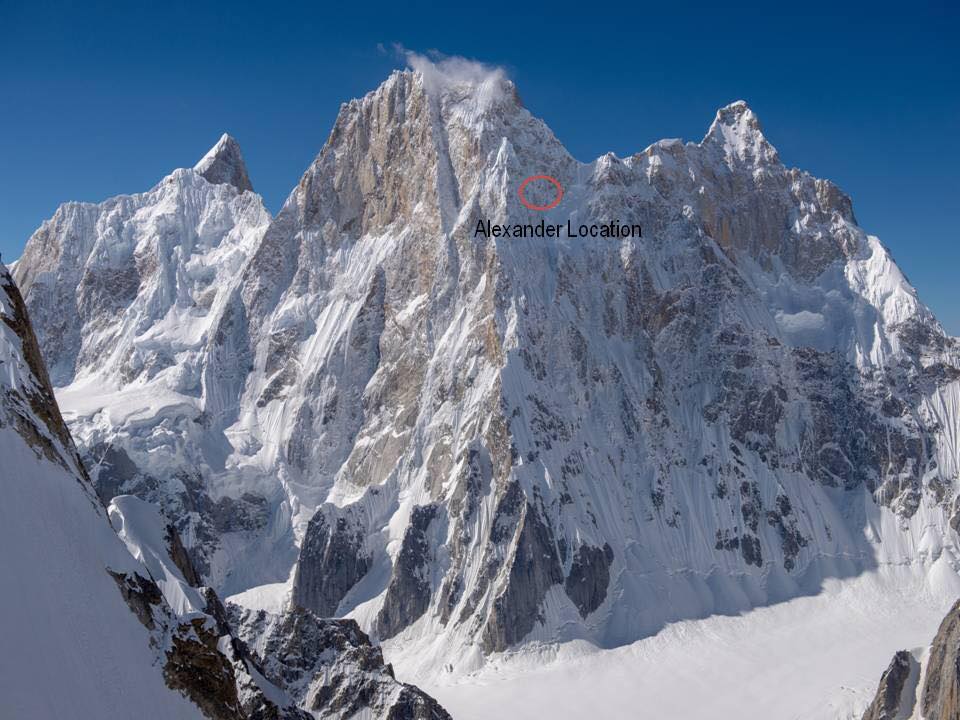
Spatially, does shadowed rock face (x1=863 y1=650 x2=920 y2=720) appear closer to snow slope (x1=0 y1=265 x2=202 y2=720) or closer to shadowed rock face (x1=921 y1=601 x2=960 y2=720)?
shadowed rock face (x1=921 y1=601 x2=960 y2=720)

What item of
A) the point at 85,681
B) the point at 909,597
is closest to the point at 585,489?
the point at 909,597

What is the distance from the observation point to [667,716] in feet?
501

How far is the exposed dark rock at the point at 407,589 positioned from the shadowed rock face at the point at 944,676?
3617 inches

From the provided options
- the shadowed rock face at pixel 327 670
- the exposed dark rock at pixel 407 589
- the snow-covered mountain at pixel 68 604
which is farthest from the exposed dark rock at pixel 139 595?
the exposed dark rock at pixel 407 589

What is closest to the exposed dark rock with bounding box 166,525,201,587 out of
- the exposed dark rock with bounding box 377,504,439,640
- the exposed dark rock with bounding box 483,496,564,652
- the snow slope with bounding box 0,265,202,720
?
the snow slope with bounding box 0,265,202,720

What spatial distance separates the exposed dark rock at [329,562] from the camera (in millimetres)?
190000

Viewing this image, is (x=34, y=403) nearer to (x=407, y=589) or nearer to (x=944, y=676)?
(x=944, y=676)

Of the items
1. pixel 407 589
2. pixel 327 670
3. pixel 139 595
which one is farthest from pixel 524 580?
pixel 139 595

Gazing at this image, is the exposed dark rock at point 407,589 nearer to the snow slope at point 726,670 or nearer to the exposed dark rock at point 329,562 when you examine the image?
the snow slope at point 726,670

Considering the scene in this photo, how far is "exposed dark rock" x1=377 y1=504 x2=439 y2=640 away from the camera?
182m

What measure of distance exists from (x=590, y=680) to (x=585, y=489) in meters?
39.4

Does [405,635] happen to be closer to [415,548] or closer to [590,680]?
[415,548]

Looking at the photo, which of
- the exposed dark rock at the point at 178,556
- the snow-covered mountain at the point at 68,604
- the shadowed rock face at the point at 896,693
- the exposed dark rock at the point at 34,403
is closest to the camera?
the snow-covered mountain at the point at 68,604

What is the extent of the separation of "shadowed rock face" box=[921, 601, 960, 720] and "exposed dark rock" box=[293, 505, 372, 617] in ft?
357
